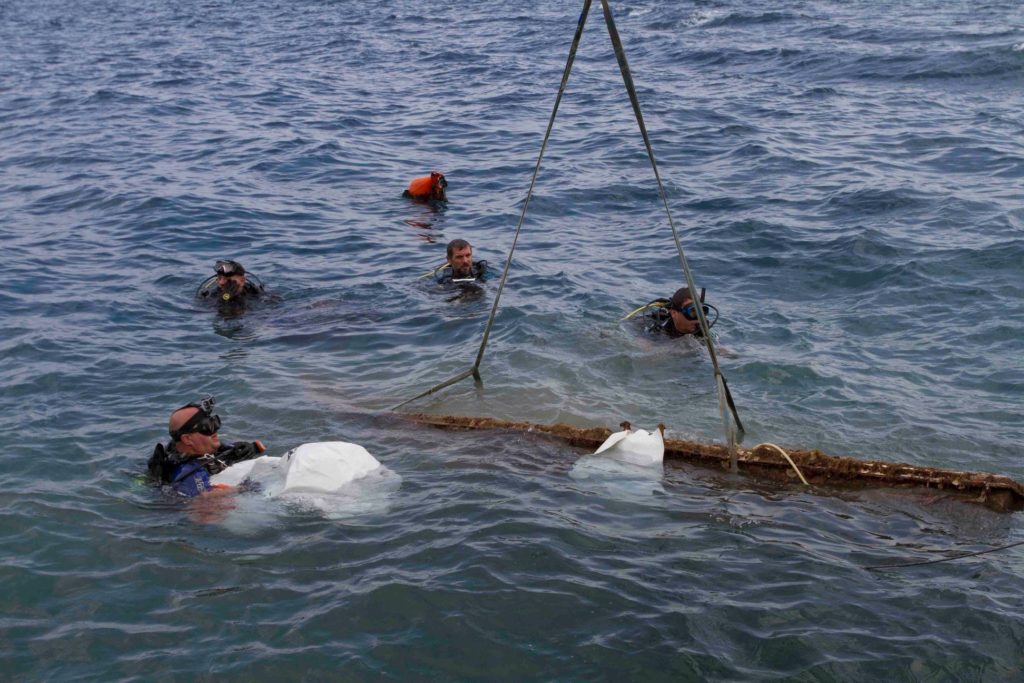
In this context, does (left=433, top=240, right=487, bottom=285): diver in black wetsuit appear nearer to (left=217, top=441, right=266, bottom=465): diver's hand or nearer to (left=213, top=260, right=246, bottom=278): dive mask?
(left=213, top=260, right=246, bottom=278): dive mask

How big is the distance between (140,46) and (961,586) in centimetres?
2893

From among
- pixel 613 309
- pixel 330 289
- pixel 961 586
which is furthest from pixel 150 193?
pixel 961 586

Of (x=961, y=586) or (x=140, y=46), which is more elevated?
(x=140, y=46)

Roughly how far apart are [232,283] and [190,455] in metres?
4.44

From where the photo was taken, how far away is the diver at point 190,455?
20.9 ft

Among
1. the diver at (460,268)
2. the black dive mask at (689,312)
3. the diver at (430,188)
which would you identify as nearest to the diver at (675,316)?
the black dive mask at (689,312)

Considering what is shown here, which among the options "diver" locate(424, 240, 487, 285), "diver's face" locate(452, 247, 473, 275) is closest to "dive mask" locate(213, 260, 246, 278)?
"diver" locate(424, 240, 487, 285)

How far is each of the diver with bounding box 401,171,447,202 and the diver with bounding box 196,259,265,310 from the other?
4.23 m

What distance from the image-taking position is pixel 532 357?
9414 millimetres

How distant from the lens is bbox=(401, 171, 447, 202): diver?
14406mm

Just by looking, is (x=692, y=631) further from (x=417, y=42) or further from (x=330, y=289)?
(x=417, y=42)

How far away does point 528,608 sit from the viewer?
503 cm

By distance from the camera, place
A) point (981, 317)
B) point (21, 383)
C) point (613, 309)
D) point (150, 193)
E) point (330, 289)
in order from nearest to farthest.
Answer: point (21, 383), point (981, 317), point (613, 309), point (330, 289), point (150, 193)

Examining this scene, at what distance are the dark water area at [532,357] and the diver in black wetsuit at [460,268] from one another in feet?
0.84
